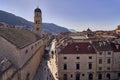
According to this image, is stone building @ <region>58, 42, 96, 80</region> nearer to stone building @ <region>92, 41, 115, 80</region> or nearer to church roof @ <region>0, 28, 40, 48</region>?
stone building @ <region>92, 41, 115, 80</region>

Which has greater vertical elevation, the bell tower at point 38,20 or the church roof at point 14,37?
the bell tower at point 38,20

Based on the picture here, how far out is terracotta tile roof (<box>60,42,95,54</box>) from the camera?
47.8 metres

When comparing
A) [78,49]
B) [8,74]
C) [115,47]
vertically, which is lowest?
[8,74]

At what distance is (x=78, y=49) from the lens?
48406 millimetres

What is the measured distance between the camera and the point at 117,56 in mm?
48438

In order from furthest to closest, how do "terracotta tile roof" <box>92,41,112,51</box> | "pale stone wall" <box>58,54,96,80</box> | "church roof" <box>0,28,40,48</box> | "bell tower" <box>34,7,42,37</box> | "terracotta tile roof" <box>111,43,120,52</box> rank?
"bell tower" <box>34,7,42,37</box> < "terracotta tile roof" <box>111,43,120,52</box> < "terracotta tile roof" <box>92,41,112,51</box> < "pale stone wall" <box>58,54,96,80</box> < "church roof" <box>0,28,40,48</box>

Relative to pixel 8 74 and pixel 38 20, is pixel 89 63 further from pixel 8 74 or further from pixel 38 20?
pixel 38 20

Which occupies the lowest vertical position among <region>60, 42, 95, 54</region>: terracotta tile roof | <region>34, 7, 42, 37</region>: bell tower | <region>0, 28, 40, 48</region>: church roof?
<region>60, 42, 95, 54</region>: terracotta tile roof

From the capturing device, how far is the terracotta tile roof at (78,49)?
47812 mm

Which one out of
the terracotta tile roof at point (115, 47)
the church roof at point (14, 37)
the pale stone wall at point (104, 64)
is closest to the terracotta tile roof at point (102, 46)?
the pale stone wall at point (104, 64)

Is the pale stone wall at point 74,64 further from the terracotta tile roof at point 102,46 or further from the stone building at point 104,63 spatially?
the terracotta tile roof at point 102,46

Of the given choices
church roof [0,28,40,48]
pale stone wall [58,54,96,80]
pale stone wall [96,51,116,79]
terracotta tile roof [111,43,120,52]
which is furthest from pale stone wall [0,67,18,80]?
terracotta tile roof [111,43,120,52]

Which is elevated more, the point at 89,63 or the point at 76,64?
the point at 89,63

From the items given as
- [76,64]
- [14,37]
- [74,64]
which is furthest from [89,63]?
[14,37]
